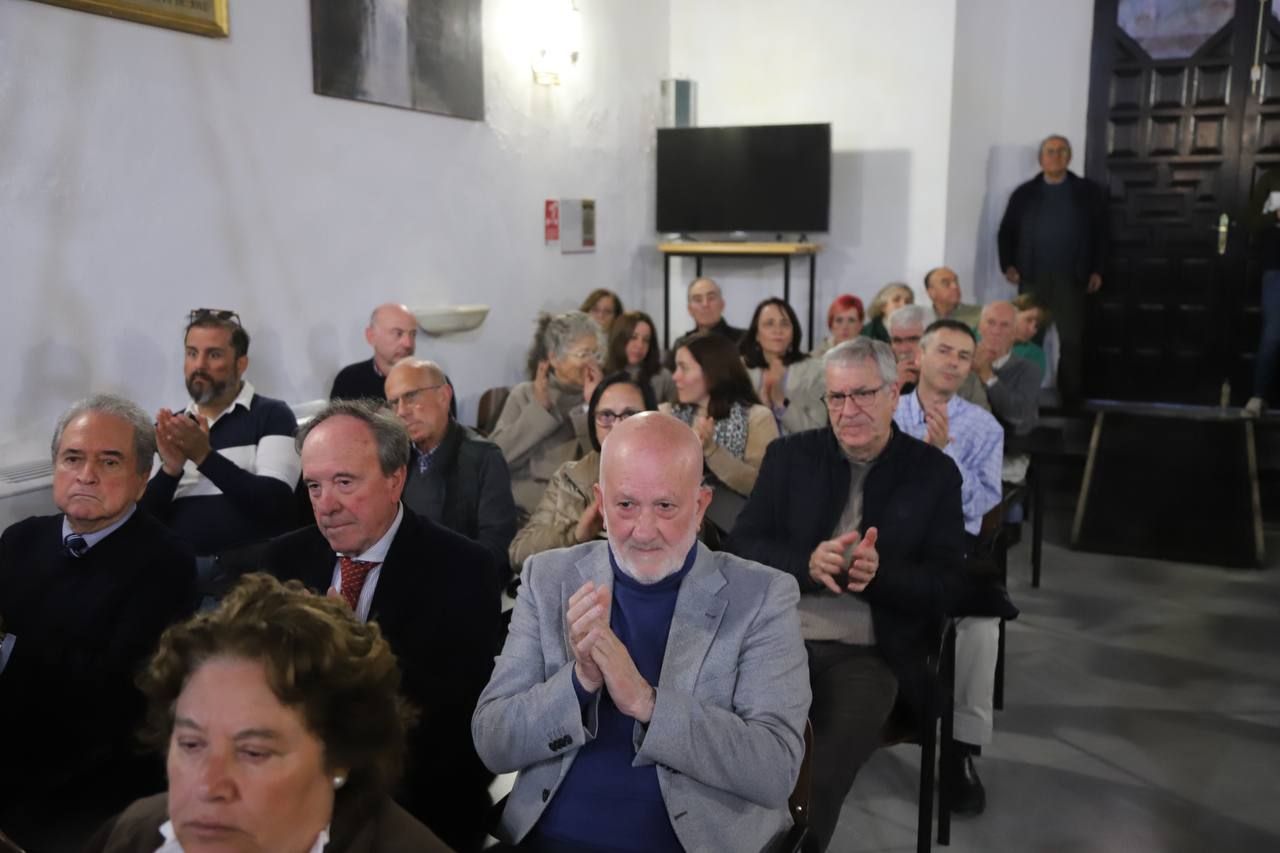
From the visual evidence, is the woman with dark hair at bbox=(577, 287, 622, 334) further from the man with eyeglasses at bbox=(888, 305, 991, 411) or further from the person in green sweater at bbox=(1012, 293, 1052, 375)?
the person in green sweater at bbox=(1012, 293, 1052, 375)

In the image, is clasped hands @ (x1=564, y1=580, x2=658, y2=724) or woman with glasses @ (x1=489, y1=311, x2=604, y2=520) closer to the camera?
clasped hands @ (x1=564, y1=580, x2=658, y2=724)

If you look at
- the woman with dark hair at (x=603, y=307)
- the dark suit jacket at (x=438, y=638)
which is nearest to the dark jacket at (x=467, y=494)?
the dark suit jacket at (x=438, y=638)

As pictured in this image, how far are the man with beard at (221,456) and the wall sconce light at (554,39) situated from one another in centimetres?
299

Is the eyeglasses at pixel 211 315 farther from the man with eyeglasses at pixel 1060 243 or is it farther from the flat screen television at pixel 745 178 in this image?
the man with eyeglasses at pixel 1060 243

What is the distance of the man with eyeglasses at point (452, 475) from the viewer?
313cm

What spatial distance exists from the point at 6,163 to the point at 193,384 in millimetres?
822

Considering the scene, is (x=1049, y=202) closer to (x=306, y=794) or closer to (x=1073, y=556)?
(x=1073, y=556)

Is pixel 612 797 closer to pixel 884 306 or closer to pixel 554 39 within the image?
pixel 884 306

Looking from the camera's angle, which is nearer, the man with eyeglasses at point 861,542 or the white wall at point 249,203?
the man with eyeglasses at point 861,542

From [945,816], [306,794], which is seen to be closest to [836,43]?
[945,816]

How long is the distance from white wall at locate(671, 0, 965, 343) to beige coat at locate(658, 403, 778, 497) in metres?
4.05

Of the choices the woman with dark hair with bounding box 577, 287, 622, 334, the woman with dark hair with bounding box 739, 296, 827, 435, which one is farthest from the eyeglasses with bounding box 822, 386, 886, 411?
the woman with dark hair with bounding box 577, 287, 622, 334

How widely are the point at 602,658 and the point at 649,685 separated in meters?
0.12

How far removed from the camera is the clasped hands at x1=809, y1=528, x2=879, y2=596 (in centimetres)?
246
